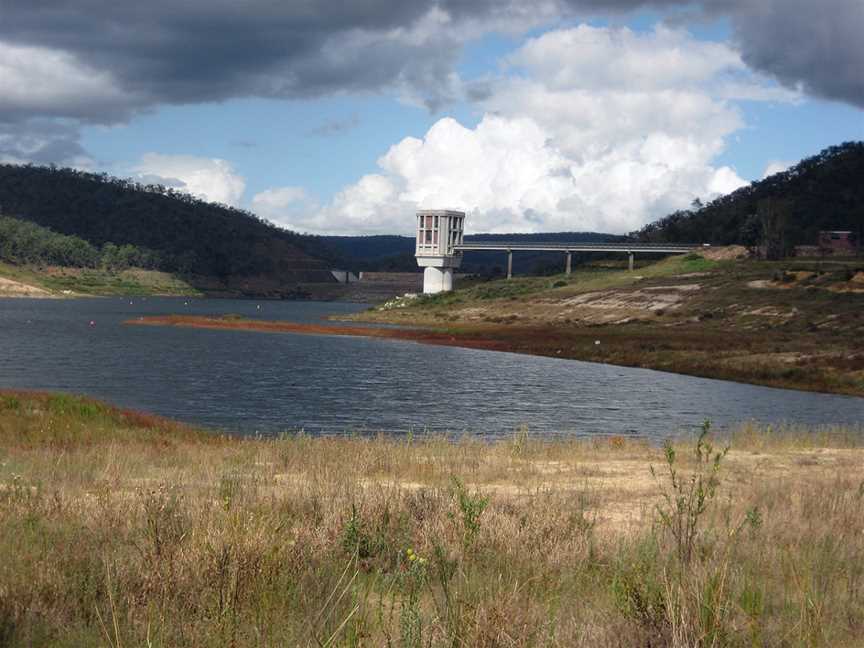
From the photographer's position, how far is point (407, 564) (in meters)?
9.49

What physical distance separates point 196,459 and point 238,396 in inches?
990

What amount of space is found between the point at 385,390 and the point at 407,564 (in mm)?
39337

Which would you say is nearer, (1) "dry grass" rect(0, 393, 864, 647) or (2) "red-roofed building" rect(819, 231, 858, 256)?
(1) "dry grass" rect(0, 393, 864, 647)

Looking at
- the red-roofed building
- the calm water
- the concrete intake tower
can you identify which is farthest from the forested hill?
the calm water

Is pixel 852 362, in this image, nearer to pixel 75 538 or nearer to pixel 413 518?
pixel 413 518

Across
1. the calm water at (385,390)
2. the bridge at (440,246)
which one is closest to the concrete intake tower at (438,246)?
the bridge at (440,246)

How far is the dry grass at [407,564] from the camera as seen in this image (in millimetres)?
6918

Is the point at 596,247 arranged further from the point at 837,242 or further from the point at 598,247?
the point at 837,242

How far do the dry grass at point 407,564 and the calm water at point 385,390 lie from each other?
64.1 ft

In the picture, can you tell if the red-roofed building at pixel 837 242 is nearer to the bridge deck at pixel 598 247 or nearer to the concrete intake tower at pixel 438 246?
the bridge deck at pixel 598 247

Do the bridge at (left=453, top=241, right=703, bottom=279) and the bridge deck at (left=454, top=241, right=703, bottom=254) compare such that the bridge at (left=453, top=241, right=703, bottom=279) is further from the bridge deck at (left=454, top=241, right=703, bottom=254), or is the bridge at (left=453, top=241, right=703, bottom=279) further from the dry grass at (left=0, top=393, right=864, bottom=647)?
the dry grass at (left=0, top=393, right=864, bottom=647)

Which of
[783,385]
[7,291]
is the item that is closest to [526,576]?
[783,385]

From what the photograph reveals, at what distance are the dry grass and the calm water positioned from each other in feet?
64.1

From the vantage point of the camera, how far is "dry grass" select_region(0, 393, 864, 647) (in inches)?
272
